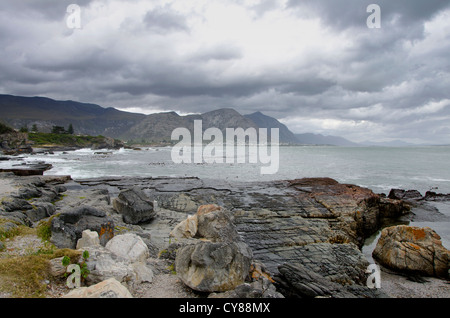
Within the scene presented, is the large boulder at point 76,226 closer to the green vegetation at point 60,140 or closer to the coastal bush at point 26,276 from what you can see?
the coastal bush at point 26,276

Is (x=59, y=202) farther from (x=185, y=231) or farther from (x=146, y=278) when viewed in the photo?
(x=146, y=278)

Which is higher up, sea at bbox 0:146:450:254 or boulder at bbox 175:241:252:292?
boulder at bbox 175:241:252:292

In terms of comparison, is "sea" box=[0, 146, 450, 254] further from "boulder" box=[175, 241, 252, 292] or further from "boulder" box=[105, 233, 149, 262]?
"boulder" box=[105, 233, 149, 262]

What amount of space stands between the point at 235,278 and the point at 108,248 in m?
3.99

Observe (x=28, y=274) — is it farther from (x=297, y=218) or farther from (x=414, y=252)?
(x=414, y=252)

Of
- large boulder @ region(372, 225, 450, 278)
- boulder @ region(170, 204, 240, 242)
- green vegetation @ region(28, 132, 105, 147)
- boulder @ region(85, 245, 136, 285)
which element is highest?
green vegetation @ region(28, 132, 105, 147)

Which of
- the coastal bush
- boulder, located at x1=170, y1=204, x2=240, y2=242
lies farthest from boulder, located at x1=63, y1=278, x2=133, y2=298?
boulder, located at x1=170, y1=204, x2=240, y2=242

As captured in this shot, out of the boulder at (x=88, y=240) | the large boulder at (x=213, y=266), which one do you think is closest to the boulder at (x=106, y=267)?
the boulder at (x=88, y=240)

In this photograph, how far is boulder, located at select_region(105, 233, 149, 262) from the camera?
792 cm

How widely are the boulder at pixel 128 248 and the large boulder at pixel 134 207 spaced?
636 cm

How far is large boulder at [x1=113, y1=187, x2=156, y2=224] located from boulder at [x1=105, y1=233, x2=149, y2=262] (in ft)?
20.9

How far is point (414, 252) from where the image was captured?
37.5 ft
